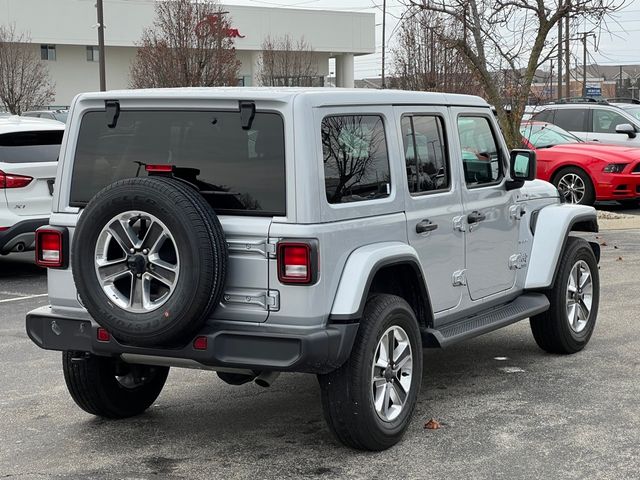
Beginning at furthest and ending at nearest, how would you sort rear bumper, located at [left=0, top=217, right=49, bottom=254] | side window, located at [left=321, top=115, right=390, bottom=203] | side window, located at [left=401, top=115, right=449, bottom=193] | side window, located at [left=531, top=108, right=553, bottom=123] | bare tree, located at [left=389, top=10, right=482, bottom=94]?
bare tree, located at [left=389, top=10, right=482, bottom=94] < side window, located at [left=531, top=108, right=553, bottom=123] < rear bumper, located at [left=0, top=217, right=49, bottom=254] < side window, located at [left=401, top=115, right=449, bottom=193] < side window, located at [left=321, top=115, right=390, bottom=203]

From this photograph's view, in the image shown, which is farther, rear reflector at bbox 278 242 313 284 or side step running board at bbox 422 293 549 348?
side step running board at bbox 422 293 549 348

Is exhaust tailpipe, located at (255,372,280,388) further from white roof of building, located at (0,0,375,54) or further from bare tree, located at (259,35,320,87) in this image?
white roof of building, located at (0,0,375,54)

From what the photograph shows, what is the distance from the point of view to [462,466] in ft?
17.1

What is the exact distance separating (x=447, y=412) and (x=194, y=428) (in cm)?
144

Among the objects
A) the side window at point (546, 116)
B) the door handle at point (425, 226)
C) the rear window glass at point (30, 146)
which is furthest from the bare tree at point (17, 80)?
the door handle at point (425, 226)

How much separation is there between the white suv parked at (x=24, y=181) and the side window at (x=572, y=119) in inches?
474

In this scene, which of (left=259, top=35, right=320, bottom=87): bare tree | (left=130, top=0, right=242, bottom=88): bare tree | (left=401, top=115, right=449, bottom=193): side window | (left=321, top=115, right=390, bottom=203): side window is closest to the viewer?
(left=321, top=115, right=390, bottom=203): side window

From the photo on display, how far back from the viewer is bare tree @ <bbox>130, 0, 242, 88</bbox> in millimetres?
36219

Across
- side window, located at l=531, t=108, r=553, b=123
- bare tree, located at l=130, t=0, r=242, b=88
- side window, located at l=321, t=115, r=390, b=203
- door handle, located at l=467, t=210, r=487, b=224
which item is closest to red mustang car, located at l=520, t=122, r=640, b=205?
side window, located at l=531, t=108, r=553, b=123

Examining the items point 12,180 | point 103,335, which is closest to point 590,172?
point 12,180

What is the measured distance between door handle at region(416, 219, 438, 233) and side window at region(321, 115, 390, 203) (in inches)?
12.2

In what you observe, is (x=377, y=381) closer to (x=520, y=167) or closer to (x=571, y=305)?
(x=520, y=167)

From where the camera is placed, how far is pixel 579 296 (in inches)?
300

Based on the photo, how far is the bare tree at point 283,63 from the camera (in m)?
60.1
